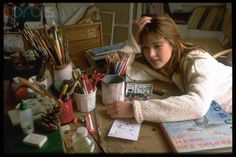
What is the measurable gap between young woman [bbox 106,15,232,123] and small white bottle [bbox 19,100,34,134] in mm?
301

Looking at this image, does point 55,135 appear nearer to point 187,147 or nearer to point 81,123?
point 81,123

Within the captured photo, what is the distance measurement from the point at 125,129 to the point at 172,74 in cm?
44

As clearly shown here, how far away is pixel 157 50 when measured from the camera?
3.94 feet

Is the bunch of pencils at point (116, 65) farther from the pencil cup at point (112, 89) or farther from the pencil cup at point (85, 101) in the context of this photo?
the pencil cup at point (85, 101)

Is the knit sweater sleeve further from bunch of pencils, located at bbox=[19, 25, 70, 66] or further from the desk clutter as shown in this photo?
bunch of pencils, located at bbox=[19, 25, 70, 66]

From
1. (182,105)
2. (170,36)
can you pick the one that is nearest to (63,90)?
(182,105)

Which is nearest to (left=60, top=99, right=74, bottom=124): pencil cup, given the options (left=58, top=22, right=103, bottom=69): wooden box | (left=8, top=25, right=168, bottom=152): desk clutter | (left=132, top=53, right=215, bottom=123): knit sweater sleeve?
(left=8, top=25, right=168, bottom=152): desk clutter

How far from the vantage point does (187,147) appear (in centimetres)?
81

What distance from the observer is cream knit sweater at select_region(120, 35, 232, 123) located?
0.93m

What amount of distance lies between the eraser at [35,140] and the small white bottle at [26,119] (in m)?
0.02

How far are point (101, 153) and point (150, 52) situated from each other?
22.1 inches

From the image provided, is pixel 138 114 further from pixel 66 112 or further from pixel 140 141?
pixel 66 112

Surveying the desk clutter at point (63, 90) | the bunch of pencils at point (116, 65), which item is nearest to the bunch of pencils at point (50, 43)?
the desk clutter at point (63, 90)

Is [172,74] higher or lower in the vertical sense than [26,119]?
higher
